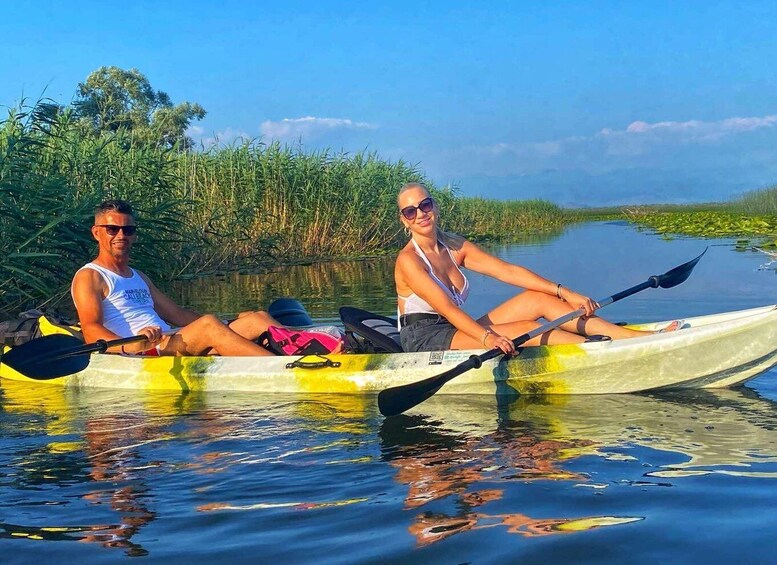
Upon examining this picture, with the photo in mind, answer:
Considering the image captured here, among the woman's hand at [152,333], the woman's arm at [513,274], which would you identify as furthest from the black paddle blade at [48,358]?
the woman's arm at [513,274]

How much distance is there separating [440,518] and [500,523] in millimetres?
218

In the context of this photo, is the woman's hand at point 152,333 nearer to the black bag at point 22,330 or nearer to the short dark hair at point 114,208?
the short dark hair at point 114,208

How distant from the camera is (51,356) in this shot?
229 inches

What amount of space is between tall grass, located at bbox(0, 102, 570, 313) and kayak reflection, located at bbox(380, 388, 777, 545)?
4.42m

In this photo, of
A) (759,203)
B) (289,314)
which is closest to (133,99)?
(759,203)

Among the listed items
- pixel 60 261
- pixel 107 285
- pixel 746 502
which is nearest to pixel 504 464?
pixel 746 502

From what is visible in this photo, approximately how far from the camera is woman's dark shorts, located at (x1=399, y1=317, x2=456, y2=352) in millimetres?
5473

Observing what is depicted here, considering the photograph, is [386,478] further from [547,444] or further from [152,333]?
[152,333]

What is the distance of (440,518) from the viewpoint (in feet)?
10.4

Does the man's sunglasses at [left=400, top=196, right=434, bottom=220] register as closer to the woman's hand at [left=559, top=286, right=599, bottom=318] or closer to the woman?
the woman

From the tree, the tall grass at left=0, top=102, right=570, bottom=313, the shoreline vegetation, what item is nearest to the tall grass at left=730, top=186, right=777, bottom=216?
the shoreline vegetation

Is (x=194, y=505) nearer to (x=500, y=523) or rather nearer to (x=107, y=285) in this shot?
(x=500, y=523)

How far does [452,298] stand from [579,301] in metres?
0.77

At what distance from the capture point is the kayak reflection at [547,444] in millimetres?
3221
